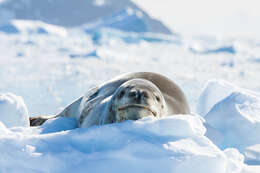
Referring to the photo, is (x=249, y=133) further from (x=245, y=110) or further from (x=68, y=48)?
(x=68, y=48)

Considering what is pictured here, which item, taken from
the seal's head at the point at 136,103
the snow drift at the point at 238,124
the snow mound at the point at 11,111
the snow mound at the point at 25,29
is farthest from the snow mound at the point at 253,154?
the snow mound at the point at 25,29

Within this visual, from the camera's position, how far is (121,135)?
161 cm

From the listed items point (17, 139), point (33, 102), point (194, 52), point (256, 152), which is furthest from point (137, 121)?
point (194, 52)

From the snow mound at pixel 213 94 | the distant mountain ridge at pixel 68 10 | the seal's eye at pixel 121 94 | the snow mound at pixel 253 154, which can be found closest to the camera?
the seal's eye at pixel 121 94

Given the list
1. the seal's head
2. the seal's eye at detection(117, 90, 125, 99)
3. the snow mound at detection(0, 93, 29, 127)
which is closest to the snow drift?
the seal's head

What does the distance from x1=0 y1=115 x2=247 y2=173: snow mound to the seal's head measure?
0.54 feet

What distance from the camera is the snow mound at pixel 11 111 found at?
2.85 m

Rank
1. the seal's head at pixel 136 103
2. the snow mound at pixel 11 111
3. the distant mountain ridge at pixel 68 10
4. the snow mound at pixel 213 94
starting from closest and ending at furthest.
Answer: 1. the seal's head at pixel 136 103
2. the snow mound at pixel 11 111
3. the snow mound at pixel 213 94
4. the distant mountain ridge at pixel 68 10

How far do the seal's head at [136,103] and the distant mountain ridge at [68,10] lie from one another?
45270 millimetres

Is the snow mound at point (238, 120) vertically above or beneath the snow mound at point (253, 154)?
above

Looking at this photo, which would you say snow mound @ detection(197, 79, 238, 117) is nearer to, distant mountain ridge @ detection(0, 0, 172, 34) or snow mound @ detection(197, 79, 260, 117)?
snow mound @ detection(197, 79, 260, 117)

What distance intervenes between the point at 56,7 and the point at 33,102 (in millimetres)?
50203

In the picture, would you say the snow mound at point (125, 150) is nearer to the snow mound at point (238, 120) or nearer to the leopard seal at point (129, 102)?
the leopard seal at point (129, 102)

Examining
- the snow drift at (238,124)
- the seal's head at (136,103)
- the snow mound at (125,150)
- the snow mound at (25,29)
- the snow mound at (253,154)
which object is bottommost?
the snow mound at (253,154)
